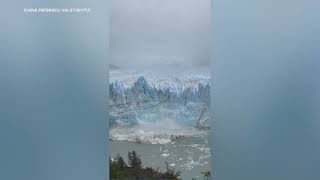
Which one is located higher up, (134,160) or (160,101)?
(160,101)

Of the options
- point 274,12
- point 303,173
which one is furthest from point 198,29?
point 303,173

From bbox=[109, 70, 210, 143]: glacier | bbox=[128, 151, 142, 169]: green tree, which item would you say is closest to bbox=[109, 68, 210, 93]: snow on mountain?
bbox=[109, 70, 210, 143]: glacier

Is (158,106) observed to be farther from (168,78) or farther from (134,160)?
(134,160)

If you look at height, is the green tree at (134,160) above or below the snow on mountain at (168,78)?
below
